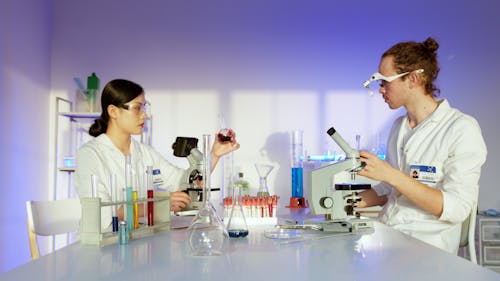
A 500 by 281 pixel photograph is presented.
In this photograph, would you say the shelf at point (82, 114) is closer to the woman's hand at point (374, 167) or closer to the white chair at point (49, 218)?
the white chair at point (49, 218)

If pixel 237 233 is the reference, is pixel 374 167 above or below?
above

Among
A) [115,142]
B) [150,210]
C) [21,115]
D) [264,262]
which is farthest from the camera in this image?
[21,115]

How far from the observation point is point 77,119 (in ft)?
13.2

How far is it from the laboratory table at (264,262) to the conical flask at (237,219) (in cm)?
5

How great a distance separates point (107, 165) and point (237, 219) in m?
1.02

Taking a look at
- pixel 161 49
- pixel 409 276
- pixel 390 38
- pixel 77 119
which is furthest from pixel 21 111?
pixel 409 276

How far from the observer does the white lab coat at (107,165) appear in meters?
2.08

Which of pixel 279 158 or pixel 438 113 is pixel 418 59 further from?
pixel 279 158

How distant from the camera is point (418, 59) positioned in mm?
2074

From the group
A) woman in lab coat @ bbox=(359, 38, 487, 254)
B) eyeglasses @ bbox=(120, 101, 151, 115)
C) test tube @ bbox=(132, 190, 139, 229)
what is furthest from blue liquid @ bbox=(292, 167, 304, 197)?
test tube @ bbox=(132, 190, 139, 229)

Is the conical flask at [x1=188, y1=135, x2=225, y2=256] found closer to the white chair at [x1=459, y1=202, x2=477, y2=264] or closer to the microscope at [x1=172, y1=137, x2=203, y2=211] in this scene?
the microscope at [x1=172, y1=137, x2=203, y2=211]

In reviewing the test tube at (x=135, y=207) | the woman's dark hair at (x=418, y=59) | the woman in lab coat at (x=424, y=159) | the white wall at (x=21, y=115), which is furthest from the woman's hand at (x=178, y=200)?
the white wall at (x=21, y=115)

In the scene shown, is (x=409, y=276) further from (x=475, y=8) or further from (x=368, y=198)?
(x=475, y=8)

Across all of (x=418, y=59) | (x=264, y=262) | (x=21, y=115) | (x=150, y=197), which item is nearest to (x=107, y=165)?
(x=150, y=197)
